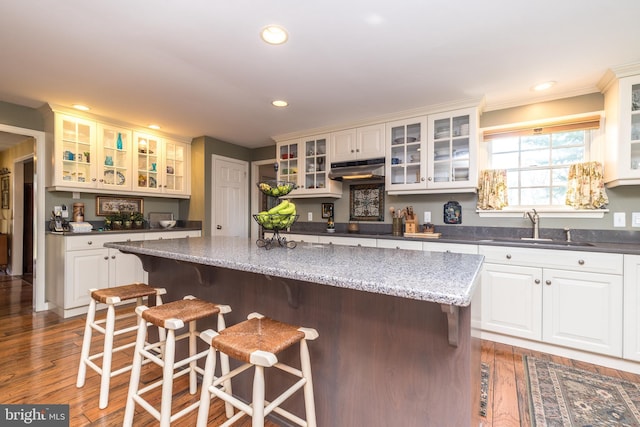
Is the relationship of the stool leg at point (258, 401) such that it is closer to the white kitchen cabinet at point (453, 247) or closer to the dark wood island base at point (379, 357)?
the dark wood island base at point (379, 357)

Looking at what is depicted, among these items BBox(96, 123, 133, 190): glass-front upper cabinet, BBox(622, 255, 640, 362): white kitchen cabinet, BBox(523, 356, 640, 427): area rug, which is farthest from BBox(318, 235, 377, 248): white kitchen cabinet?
BBox(96, 123, 133, 190): glass-front upper cabinet

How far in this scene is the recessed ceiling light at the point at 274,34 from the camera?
1.86m

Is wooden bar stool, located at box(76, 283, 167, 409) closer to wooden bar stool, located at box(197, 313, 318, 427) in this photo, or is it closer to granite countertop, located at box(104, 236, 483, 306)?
granite countertop, located at box(104, 236, 483, 306)

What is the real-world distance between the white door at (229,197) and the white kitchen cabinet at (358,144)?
6.17ft

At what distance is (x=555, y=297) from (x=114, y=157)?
4.85 metres

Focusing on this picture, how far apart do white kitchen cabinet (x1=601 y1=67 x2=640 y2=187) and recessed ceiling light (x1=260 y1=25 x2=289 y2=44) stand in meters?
2.53

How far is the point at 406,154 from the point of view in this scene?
3359 mm

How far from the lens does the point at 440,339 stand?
1.10m

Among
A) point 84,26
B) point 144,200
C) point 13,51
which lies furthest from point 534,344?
point 144,200

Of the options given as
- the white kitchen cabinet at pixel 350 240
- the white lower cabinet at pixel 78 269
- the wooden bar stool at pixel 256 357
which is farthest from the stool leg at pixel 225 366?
the white lower cabinet at pixel 78 269

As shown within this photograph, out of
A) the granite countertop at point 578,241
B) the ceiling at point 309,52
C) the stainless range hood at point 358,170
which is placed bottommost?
the granite countertop at point 578,241

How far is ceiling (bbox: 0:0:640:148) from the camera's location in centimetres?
170

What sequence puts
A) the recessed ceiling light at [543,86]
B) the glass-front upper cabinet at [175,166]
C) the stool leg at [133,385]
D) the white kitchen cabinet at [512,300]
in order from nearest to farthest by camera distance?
1. the stool leg at [133,385]
2. the white kitchen cabinet at [512,300]
3. the recessed ceiling light at [543,86]
4. the glass-front upper cabinet at [175,166]

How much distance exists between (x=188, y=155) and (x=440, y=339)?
4413 millimetres
